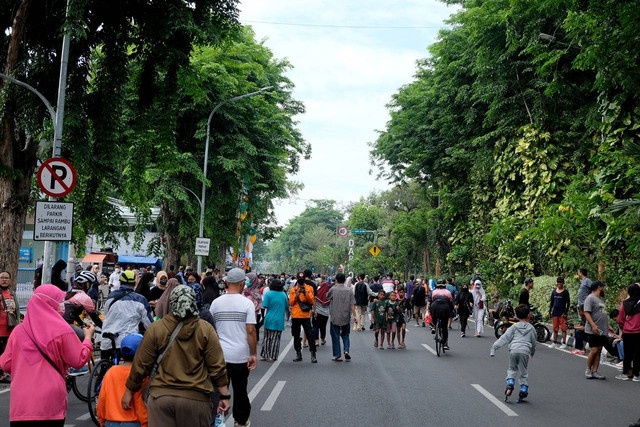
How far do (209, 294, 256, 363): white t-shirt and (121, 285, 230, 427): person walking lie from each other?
2391 millimetres

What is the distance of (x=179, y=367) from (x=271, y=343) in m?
9.96

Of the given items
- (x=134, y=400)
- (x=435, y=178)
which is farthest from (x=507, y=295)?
(x=134, y=400)

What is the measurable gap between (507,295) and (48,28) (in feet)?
80.1

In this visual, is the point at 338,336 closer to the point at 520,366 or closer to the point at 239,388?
the point at 520,366

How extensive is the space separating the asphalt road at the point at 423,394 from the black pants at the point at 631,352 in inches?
16.8

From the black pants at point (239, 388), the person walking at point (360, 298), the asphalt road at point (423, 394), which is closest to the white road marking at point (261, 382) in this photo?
the asphalt road at point (423, 394)

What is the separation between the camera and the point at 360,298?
79.7ft

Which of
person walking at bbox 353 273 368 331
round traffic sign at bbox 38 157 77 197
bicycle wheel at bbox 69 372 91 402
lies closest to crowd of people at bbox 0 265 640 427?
bicycle wheel at bbox 69 372 91 402

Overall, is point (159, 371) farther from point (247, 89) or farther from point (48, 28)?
point (247, 89)

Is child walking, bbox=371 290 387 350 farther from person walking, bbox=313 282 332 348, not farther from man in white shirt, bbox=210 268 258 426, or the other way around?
man in white shirt, bbox=210 268 258 426

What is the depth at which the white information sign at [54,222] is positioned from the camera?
11.6 meters

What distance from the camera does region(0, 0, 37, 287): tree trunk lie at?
13.4 meters

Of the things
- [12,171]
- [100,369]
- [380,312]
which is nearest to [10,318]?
[100,369]

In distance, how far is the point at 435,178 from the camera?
1561 inches
